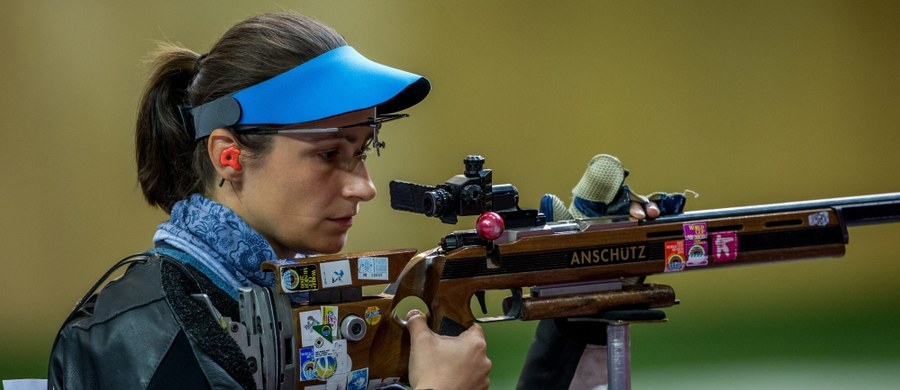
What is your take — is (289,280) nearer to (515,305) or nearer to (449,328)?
(449,328)

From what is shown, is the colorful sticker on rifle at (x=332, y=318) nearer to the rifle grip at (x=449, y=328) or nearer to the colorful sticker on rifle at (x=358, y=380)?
the colorful sticker on rifle at (x=358, y=380)

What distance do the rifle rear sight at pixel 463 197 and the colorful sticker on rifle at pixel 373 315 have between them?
0.67ft

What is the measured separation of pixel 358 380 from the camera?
188 cm

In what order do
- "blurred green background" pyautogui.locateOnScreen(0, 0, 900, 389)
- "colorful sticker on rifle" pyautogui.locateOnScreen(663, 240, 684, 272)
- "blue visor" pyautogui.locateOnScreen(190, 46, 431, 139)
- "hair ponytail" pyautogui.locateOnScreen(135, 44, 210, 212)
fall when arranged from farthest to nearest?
1. "blurred green background" pyautogui.locateOnScreen(0, 0, 900, 389)
2. "colorful sticker on rifle" pyautogui.locateOnScreen(663, 240, 684, 272)
3. "hair ponytail" pyautogui.locateOnScreen(135, 44, 210, 212)
4. "blue visor" pyautogui.locateOnScreen(190, 46, 431, 139)

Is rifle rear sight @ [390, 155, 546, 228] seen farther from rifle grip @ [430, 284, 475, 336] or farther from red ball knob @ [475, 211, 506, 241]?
rifle grip @ [430, 284, 475, 336]

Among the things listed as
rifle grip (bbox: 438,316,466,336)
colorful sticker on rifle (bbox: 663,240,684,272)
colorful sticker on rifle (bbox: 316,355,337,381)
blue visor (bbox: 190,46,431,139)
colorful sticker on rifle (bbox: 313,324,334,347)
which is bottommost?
colorful sticker on rifle (bbox: 316,355,337,381)

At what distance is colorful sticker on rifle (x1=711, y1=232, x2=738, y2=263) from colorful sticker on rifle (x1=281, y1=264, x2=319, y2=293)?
2.78 ft

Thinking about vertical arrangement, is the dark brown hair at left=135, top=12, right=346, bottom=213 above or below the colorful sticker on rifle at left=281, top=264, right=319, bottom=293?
above

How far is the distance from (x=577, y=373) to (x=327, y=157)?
810 millimetres

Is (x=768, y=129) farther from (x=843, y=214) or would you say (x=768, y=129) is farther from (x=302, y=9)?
(x=843, y=214)

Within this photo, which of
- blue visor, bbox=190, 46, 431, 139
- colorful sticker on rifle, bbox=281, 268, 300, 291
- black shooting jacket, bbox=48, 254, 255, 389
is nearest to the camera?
black shooting jacket, bbox=48, 254, 255, 389

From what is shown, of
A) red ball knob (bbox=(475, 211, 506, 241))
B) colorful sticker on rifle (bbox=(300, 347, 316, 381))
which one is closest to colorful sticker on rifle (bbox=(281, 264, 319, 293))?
colorful sticker on rifle (bbox=(300, 347, 316, 381))

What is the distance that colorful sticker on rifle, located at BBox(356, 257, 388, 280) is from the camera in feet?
6.18

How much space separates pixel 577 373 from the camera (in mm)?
2395
